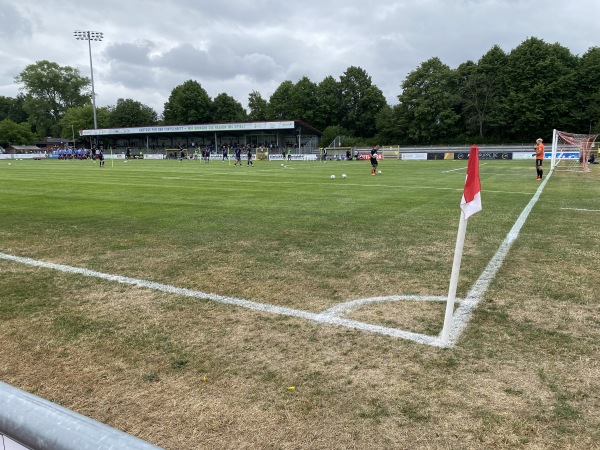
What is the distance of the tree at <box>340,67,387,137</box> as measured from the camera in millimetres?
91000

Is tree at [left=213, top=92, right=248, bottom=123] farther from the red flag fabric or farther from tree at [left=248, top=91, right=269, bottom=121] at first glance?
the red flag fabric

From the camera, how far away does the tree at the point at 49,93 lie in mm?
120188

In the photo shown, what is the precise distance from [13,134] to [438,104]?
101 meters

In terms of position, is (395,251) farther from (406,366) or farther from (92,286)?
(92,286)

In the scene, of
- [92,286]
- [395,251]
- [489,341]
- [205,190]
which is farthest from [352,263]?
A: [205,190]

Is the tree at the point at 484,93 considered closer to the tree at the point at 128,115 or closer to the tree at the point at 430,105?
the tree at the point at 430,105

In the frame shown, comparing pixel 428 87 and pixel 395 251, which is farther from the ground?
pixel 428 87

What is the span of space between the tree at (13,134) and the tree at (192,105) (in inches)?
1612

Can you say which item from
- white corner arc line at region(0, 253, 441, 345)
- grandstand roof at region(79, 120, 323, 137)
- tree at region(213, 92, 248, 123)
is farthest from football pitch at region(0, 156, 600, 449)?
tree at region(213, 92, 248, 123)

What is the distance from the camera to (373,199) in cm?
1405

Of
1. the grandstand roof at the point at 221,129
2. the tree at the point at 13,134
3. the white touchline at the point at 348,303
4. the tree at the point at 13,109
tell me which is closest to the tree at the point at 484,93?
the grandstand roof at the point at 221,129

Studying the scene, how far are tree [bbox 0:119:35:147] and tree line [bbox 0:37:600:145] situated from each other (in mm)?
247

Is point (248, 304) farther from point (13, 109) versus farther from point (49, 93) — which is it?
point (13, 109)

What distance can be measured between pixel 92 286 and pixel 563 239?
769cm
